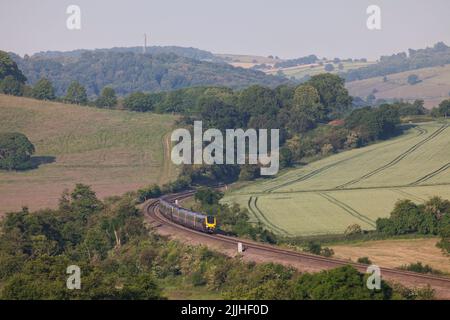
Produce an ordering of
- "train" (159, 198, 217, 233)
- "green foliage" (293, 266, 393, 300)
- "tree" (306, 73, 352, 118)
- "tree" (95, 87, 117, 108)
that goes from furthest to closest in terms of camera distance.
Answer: "tree" (306, 73, 352, 118), "tree" (95, 87, 117, 108), "train" (159, 198, 217, 233), "green foliage" (293, 266, 393, 300)

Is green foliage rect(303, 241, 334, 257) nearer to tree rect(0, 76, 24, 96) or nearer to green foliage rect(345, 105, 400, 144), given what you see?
green foliage rect(345, 105, 400, 144)

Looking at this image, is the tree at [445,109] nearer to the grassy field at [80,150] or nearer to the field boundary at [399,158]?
the field boundary at [399,158]

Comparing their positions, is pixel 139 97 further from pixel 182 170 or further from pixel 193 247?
pixel 193 247

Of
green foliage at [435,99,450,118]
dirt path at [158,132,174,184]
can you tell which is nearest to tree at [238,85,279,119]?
dirt path at [158,132,174,184]

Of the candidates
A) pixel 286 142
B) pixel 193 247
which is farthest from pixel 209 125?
pixel 193 247

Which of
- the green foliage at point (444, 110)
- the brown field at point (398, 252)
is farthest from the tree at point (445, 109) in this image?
the brown field at point (398, 252)

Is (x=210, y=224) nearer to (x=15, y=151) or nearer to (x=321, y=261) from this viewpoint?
(x=321, y=261)
